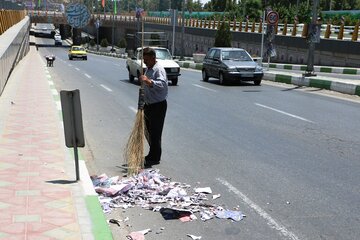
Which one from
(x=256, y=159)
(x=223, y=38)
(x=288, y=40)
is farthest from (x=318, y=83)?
(x=223, y=38)

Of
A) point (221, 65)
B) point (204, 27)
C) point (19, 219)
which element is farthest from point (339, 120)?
point (204, 27)

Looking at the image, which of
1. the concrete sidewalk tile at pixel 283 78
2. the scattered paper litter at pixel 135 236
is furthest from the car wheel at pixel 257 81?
the scattered paper litter at pixel 135 236

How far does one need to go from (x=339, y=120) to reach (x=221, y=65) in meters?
10.7

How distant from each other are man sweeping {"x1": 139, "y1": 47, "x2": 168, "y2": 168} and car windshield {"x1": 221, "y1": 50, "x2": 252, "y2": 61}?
1543cm

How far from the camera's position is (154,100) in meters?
7.46

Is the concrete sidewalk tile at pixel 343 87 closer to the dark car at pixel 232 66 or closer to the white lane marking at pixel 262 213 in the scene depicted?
the dark car at pixel 232 66

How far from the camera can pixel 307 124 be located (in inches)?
448

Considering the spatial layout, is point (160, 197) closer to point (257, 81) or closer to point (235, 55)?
point (257, 81)

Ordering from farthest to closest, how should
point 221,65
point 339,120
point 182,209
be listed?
point 221,65, point 339,120, point 182,209

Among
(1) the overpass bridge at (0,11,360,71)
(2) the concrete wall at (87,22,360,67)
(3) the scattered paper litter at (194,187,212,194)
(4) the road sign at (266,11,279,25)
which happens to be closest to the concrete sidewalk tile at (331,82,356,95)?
(1) the overpass bridge at (0,11,360,71)

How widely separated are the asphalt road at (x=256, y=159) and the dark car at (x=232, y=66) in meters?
5.67

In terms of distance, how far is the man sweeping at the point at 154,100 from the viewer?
23.9ft

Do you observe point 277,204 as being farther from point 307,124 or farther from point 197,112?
point 197,112

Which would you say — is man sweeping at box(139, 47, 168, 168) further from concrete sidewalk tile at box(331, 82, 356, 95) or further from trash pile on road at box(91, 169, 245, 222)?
concrete sidewalk tile at box(331, 82, 356, 95)
